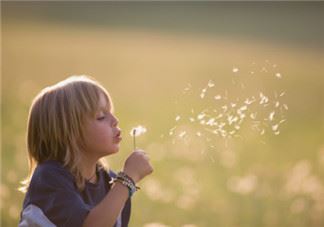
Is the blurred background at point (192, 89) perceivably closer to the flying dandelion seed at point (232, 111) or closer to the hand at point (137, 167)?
the flying dandelion seed at point (232, 111)

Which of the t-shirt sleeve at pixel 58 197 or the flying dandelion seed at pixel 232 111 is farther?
the flying dandelion seed at pixel 232 111

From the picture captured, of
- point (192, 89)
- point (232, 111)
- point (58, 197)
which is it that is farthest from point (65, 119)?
point (192, 89)

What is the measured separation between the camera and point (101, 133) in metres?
2.19

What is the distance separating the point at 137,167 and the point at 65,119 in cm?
25

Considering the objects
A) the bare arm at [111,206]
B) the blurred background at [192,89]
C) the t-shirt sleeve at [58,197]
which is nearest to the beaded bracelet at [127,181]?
the bare arm at [111,206]

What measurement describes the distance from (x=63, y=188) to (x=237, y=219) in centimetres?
116

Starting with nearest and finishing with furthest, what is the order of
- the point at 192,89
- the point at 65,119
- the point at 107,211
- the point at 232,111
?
the point at 107,211
the point at 65,119
the point at 232,111
the point at 192,89

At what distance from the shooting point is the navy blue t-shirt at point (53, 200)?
6.87ft

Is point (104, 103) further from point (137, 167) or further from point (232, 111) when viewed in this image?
point (232, 111)

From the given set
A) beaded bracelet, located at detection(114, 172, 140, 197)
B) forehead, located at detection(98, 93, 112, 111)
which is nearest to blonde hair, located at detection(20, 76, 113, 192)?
forehead, located at detection(98, 93, 112, 111)

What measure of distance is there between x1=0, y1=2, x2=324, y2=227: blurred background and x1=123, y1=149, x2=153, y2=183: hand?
0.46 m

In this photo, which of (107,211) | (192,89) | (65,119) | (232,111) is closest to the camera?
(107,211)

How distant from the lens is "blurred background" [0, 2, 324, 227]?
3176 mm

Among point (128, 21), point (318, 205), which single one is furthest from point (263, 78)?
point (128, 21)
